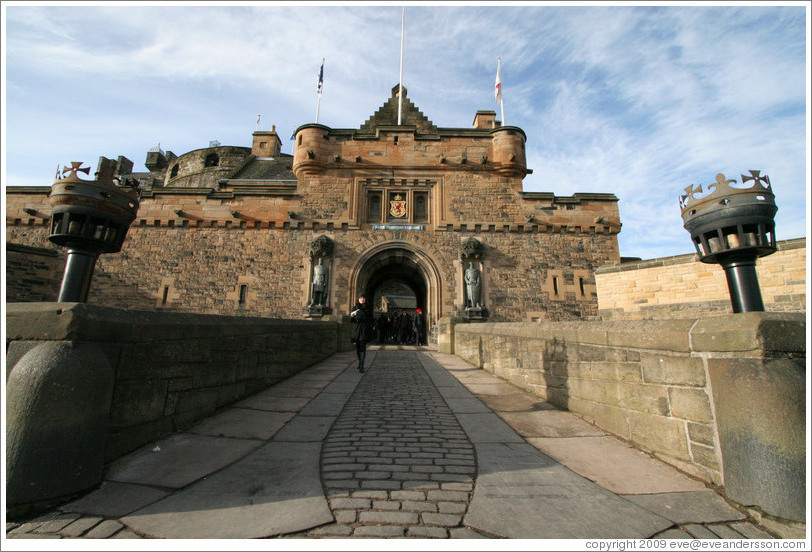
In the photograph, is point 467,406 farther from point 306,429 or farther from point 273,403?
point 273,403

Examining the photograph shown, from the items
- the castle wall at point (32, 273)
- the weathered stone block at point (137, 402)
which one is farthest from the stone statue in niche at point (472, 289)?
the castle wall at point (32, 273)

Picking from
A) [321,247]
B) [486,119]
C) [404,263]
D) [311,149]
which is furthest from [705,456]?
[486,119]

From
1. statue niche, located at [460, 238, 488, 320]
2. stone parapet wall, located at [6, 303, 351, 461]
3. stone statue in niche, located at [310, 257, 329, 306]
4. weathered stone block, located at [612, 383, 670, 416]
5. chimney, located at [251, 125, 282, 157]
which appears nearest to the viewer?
stone parapet wall, located at [6, 303, 351, 461]

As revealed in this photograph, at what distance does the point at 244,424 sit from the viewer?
3.35m

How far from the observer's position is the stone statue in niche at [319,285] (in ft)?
44.3

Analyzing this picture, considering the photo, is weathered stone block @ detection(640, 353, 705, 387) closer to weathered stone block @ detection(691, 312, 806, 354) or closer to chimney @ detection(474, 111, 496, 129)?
weathered stone block @ detection(691, 312, 806, 354)

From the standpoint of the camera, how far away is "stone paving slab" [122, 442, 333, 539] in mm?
1694

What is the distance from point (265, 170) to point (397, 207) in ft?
35.1

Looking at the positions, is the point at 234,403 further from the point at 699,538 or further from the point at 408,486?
the point at 699,538

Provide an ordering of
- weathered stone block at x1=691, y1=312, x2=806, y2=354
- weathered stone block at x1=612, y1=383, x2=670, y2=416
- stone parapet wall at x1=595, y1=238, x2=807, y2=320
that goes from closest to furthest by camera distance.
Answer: weathered stone block at x1=691, y1=312, x2=806, y2=354 < weathered stone block at x1=612, y1=383, x2=670, y2=416 < stone parapet wall at x1=595, y1=238, x2=807, y2=320

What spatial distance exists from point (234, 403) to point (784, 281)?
40.4ft

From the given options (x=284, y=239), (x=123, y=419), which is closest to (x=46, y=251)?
(x=284, y=239)

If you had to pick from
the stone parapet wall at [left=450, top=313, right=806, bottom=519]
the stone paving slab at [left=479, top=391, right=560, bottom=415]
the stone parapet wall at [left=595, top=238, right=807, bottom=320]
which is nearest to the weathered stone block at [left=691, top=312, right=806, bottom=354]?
the stone parapet wall at [left=450, top=313, right=806, bottom=519]

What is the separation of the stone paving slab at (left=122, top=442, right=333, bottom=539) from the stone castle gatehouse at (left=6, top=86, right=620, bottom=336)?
37.1ft
